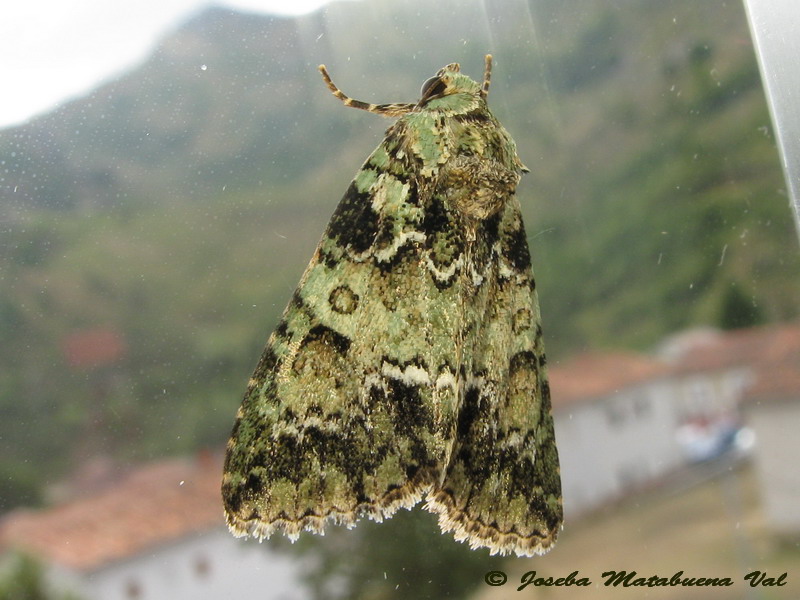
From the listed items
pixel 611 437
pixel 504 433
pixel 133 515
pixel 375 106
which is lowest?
pixel 504 433

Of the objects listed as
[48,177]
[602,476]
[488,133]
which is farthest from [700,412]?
[48,177]

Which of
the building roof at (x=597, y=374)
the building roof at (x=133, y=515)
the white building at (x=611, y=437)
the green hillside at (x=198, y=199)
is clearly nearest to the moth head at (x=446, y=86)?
the green hillside at (x=198, y=199)

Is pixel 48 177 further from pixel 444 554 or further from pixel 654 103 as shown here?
pixel 654 103

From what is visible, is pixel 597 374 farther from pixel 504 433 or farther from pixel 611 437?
pixel 504 433

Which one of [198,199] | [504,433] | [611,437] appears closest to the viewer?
[504,433]

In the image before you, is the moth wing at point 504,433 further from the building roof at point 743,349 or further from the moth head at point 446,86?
the building roof at point 743,349

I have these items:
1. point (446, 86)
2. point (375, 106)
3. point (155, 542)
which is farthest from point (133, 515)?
point (446, 86)

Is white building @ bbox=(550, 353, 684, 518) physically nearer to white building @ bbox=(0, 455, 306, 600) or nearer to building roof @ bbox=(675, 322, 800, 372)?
building roof @ bbox=(675, 322, 800, 372)
